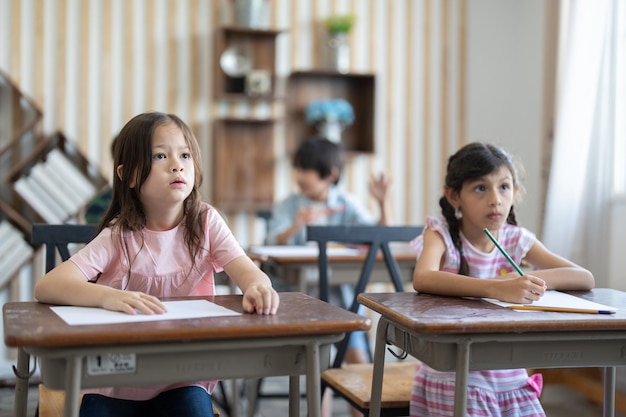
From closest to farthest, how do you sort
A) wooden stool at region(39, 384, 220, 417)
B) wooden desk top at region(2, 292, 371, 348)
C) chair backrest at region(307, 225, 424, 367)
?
wooden desk top at region(2, 292, 371, 348)
wooden stool at region(39, 384, 220, 417)
chair backrest at region(307, 225, 424, 367)

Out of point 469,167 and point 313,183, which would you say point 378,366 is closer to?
point 469,167

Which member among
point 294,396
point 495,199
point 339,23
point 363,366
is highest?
point 339,23

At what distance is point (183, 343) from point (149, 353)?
58mm

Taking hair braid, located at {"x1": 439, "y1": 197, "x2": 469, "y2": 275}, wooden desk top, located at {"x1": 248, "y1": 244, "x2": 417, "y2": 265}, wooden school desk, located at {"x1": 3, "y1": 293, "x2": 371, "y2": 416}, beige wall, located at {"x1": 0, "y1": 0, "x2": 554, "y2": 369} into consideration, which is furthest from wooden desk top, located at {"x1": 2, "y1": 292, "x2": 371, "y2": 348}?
beige wall, located at {"x1": 0, "y1": 0, "x2": 554, "y2": 369}

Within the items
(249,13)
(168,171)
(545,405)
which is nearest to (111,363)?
(168,171)

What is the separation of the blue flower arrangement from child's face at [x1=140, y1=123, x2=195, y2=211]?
273cm

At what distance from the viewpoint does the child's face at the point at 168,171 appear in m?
1.66

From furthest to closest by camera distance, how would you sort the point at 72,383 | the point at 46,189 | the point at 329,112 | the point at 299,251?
the point at 329,112 → the point at 46,189 → the point at 299,251 → the point at 72,383

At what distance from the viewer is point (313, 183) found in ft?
11.5

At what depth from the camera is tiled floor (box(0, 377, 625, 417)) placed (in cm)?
318

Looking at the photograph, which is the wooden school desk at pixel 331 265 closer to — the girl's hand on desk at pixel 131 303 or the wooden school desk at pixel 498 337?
the wooden school desk at pixel 498 337

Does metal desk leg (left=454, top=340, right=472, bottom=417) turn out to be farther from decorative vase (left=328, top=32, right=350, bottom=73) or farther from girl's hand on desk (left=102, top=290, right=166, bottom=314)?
decorative vase (left=328, top=32, right=350, bottom=73)

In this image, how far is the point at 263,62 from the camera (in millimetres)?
4441

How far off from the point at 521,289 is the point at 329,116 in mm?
2939
